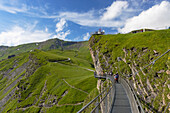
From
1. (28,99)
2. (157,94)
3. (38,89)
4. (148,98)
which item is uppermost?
(157,94)

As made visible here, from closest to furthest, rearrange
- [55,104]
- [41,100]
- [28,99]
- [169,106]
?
1. [169,106]
2. [55,104]
3. [41,100]
4. [28,99]

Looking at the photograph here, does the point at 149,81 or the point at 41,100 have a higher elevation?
the point at 149,81

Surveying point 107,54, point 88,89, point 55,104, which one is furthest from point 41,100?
point 107,54

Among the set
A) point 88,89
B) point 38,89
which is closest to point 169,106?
point 88,89

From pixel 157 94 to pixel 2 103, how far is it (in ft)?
477

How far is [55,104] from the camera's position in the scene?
77.1 meters

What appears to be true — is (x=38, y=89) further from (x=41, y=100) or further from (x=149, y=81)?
(x=149, y=81)

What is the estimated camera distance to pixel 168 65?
58.5ft

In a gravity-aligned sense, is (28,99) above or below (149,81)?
below

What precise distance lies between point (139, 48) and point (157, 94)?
15.2 meters

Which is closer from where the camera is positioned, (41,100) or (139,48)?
(139,48)

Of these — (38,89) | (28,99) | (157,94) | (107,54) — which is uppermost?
(107,54)

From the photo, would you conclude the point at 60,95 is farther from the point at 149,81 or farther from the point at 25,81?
the point at 149,81

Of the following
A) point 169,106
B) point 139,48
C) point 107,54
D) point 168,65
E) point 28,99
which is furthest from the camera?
point 28,99
